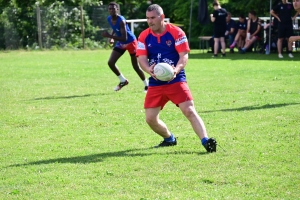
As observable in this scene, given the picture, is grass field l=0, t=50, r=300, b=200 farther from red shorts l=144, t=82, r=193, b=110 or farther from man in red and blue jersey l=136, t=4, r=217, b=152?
red shorts l=144, t=82, r=193, b=110

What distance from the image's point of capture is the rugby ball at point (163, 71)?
7594 mm

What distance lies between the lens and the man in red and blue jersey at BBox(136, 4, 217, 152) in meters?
7.77

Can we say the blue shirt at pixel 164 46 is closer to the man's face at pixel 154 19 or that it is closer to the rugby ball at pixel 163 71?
the man's face at pixel 154 19

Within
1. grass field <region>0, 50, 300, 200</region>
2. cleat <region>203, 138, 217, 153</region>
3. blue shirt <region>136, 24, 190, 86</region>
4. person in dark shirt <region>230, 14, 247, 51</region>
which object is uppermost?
blue shirt <region>136, 24, 190, 86</region>

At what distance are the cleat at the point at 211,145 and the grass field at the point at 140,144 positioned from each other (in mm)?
95

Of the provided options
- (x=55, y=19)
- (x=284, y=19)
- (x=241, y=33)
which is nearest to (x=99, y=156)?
(x=284, y=19)

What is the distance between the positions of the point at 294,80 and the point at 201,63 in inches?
268

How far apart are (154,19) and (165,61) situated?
580mm

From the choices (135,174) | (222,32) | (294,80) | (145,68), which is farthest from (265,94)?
(222,32)

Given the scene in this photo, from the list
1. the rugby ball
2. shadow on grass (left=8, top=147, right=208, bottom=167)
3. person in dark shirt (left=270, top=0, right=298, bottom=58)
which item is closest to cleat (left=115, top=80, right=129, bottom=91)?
shadow on grass (left=8, top=147, right=208, bottom=167)

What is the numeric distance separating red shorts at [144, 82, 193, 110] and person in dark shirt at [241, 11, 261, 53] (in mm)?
19178

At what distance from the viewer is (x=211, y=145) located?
772cm

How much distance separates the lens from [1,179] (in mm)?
6781

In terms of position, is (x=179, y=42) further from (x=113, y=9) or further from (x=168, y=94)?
(x=113, y=9)
